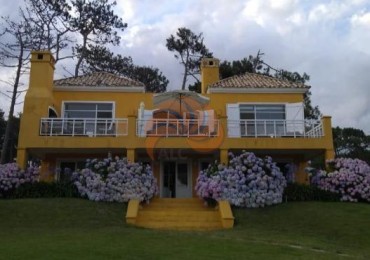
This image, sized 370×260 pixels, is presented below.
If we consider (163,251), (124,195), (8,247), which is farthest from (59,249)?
(124,195)

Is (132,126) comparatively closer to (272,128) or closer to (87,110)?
(87,110)

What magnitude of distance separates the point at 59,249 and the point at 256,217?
9068 mm

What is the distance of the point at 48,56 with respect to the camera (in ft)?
78.7

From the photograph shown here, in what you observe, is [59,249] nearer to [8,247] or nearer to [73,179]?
[8,247]

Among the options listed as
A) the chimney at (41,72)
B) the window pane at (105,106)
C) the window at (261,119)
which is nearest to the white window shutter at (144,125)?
the window pane at (105,106)

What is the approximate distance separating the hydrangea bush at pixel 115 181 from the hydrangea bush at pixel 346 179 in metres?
7.07

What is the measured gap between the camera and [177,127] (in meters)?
22.0

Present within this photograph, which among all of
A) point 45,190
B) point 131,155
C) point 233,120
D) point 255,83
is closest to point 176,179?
point 131,155

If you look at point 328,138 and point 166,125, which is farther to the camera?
point 166,125

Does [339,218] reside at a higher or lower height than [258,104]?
lower

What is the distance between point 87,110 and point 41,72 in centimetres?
277

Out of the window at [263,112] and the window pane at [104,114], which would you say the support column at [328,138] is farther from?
the window pane at [104,114]

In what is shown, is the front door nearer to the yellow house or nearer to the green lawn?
the yellow house

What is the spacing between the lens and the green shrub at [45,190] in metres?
20.4
